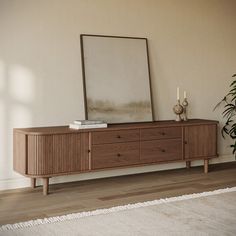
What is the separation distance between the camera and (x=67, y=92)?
4.38 m

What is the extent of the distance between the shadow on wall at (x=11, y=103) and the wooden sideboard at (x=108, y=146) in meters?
0.10

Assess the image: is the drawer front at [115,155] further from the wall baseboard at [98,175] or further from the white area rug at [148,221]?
the white area rug at [148,221]

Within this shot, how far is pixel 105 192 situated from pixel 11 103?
120 cm

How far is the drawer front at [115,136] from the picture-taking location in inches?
162

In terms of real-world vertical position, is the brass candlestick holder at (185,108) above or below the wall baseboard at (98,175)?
above

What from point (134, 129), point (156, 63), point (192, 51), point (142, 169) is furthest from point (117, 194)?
point (192, 51)

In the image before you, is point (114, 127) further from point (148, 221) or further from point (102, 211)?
point (148, 221)

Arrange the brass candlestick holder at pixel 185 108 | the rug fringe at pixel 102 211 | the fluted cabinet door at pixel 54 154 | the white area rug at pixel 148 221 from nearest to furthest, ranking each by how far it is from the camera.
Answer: the white area rug at pixel 148 221 < the rug fringe at pixel 102 211 < the fluted cabinet door at pixel 54 154 < the brass candlestick holder at pixel 185 108

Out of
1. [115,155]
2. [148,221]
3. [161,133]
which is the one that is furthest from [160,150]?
[148,221]

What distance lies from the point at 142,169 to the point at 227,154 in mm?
1341

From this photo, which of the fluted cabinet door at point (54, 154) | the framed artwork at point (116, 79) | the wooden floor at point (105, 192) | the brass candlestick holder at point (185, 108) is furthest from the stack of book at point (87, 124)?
the brass candlestick holder at point (185, 108)

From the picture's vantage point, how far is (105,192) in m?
4.02

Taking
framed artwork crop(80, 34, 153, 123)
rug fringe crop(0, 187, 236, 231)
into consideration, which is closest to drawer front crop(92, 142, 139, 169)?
framed artwork crop(80, 34, 153, 123)

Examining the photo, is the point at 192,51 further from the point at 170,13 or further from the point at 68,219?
the point at 68,219
